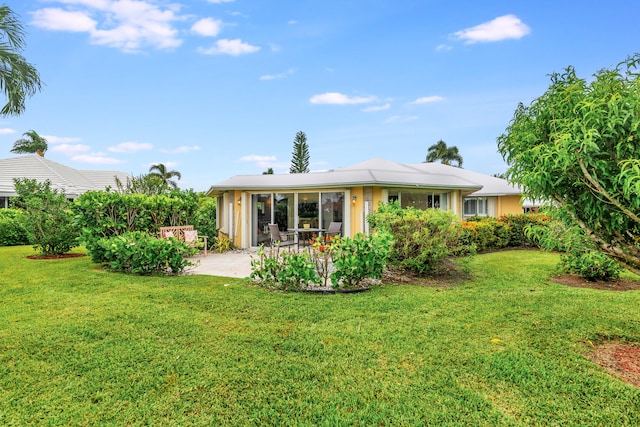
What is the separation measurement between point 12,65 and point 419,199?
1472 centimetres

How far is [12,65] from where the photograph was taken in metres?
10.4

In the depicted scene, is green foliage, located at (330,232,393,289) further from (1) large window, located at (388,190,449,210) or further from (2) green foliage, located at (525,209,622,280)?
(1) large window, located at (388,190,449,210)

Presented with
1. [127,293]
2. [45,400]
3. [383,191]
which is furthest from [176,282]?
[383,191]

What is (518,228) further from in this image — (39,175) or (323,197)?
(39,175)

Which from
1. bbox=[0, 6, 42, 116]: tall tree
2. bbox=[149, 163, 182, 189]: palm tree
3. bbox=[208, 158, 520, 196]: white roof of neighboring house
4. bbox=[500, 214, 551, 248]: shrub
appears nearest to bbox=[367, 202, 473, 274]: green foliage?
bbox=[208, 158, 520, 196]: white roof of neighboring house

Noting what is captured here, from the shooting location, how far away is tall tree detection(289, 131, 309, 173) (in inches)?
1587

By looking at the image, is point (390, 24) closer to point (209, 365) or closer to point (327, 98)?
point (209, 365)

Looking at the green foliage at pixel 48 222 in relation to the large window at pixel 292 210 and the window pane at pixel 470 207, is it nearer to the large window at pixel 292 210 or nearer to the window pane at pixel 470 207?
the large window at pixel 292 210

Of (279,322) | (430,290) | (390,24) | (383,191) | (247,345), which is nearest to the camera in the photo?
(247,345)

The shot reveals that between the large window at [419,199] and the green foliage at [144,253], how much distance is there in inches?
314

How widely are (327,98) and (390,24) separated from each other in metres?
16.1

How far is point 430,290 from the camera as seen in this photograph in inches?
253

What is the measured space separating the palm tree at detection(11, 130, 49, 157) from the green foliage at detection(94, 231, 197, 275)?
36.9 m

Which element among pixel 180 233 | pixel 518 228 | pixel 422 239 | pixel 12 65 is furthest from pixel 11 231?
pixel 518 228
